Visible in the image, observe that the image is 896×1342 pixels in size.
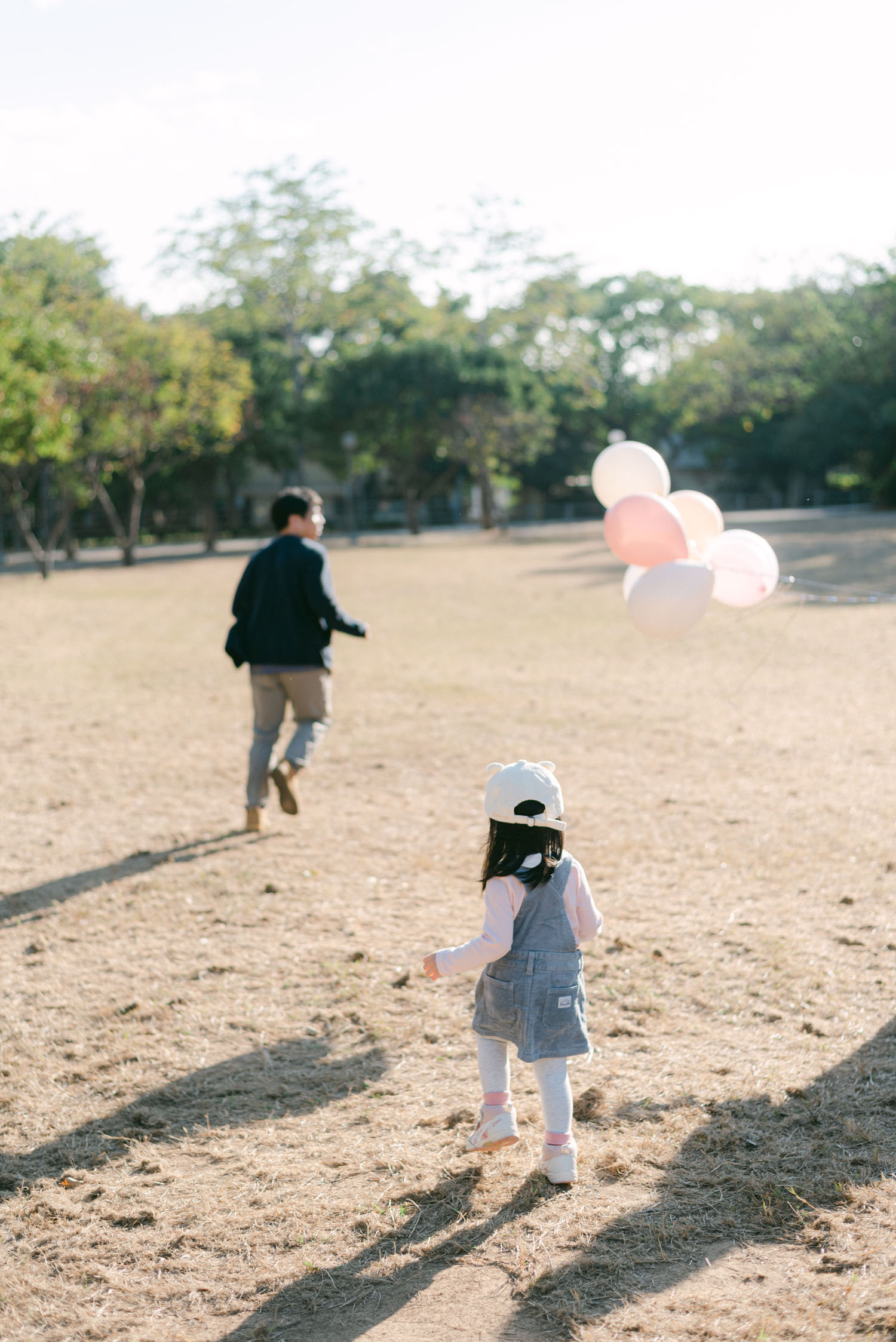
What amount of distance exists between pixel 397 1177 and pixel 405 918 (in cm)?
193

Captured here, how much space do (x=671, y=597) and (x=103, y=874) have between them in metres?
3.23

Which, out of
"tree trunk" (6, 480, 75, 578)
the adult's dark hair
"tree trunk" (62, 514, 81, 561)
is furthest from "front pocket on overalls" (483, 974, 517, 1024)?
"tree trunk" (62, 514, 81, 561)

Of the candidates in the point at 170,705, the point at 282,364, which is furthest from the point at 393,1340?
the point at 282,364

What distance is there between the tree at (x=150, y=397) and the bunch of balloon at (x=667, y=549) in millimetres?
22691

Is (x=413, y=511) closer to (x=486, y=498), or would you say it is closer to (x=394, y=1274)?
(x=486, y=498)

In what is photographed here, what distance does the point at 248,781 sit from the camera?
6039 millimetres

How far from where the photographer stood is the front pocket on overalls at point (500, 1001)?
2.93m

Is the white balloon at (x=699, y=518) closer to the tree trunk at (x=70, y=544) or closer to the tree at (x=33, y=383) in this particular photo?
the tree at (x=33, y=383)

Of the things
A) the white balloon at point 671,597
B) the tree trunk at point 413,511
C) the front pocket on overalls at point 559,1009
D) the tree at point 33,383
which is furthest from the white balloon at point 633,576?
the tree trunk at point 413,511

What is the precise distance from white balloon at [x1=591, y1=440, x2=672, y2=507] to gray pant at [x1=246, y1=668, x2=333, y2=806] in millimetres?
2111

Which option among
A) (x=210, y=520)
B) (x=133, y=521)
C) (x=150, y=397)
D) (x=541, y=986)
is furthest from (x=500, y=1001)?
(x=210, y=520)

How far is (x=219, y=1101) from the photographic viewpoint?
11.2ft

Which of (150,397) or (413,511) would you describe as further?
(413,511)

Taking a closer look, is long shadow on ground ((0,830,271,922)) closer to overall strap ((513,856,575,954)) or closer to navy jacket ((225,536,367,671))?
navy jacket ((225,536,367,671))
